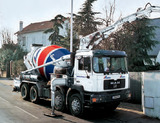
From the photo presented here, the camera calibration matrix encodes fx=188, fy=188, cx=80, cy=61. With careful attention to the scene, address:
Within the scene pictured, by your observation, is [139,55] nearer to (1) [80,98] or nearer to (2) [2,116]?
(1) [80,98]

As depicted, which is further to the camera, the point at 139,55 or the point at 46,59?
the point at 139,55

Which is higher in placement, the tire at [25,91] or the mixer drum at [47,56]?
the mixer drum at [47,56]

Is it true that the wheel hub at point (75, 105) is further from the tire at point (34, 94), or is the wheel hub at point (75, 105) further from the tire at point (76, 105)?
the tire at point (34, 94)

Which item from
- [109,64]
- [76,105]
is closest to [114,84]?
[109,64]

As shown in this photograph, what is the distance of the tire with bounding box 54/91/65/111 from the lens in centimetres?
893

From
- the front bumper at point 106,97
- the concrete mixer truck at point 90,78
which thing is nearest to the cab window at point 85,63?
the concrete mixer truck at point 90,78

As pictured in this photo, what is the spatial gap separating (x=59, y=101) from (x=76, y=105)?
4.28 feet

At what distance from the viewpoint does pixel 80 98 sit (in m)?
7.92

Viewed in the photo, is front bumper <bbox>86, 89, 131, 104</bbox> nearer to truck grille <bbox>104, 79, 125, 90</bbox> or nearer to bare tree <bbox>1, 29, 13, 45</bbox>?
truck grille <bbox>104, 79, 125, 90</bbox>

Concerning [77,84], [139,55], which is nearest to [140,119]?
[77,84]

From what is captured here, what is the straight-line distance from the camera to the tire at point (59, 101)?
29.3ft

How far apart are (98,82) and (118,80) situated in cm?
116

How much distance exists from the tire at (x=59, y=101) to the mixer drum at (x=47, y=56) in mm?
1857

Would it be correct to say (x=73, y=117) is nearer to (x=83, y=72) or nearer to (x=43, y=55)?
(x=83, y=72)
